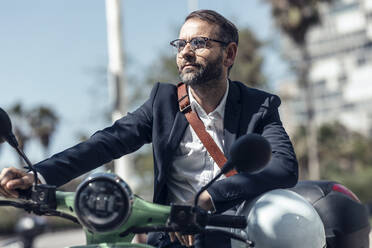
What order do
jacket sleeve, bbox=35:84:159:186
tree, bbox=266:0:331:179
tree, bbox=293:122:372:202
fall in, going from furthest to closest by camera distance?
tree, bbox=293:122:372:202 → tree, bbox=266:0:331:179 → jacket sleeve, bbox=35:84:159:186

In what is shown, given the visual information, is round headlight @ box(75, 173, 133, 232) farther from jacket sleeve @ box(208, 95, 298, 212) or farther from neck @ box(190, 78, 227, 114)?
neck @ box(190, 78, 227, 114)

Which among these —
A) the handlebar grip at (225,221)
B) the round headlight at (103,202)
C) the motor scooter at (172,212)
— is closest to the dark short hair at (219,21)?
the motor scooter at (172,212)

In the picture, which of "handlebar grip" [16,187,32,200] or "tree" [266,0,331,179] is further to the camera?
"tree" [266,0,331,179]

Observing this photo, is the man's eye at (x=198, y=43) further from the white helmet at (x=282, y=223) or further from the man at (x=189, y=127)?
the white helmet at (x=282, y=223)

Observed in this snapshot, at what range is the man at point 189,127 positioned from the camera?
2.94m

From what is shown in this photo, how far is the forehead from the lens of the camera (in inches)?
123

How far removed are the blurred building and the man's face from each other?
229ft

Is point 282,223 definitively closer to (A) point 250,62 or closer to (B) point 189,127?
(B) point 189,127

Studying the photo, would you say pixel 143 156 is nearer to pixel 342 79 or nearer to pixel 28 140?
pixel 28 140

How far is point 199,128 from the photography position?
10.1 feet

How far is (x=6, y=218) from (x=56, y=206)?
35.1 m

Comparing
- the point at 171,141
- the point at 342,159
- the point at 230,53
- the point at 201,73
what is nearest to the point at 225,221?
the point at 171,141

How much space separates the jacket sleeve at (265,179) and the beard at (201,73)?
15.2 inches

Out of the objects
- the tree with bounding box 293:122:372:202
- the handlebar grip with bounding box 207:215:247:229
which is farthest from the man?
the tree with bounding box 293:122:372:202
